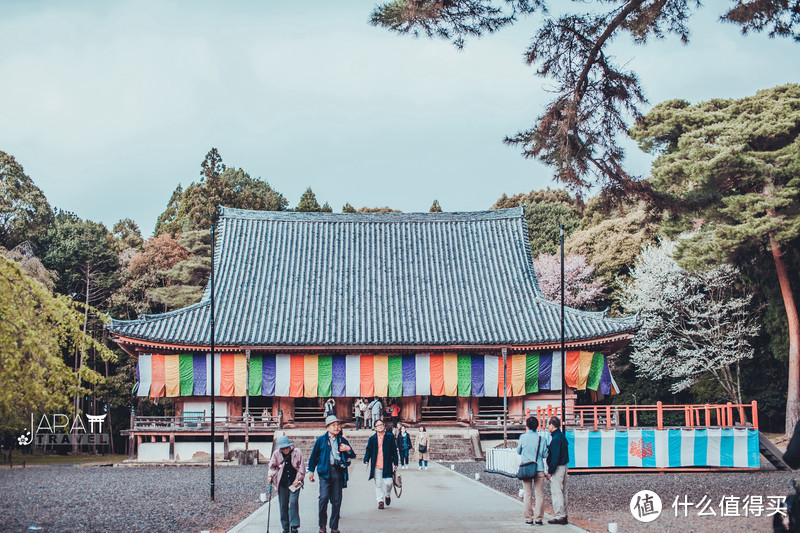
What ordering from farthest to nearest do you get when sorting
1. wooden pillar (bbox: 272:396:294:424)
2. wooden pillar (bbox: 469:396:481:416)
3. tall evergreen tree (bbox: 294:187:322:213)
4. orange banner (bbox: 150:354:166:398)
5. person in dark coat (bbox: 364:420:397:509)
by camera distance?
tall evergreen tree (bbox: 294:187:322:213) → wooden pillar (bbox: 469:396:481:416) → wooden pillar (bbox: 272:396:294:424) → orange banner (bbox: 150:354:166:398) → person in dark coat (bbox: 364:420:397:509)

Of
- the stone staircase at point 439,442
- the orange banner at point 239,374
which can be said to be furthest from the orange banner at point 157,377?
the stone staircase at point 439,442

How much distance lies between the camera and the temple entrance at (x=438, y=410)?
29.1m

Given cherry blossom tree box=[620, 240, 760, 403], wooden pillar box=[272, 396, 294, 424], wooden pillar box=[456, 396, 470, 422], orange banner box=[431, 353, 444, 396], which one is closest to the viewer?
orange banner box=[431, 353, 444, 396]

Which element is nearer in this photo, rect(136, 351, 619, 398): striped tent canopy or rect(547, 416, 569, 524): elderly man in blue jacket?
rect(547, 416, 569, 524): elderly man in blue jacket

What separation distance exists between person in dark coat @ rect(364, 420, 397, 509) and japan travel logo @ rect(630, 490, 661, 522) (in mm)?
3734

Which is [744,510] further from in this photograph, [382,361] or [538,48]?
[382,361]

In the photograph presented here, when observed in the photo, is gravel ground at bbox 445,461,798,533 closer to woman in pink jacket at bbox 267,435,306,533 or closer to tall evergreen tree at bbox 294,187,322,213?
woman in pink jacket at bbox 267,435,306,533

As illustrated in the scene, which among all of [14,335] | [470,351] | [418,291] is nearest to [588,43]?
[14,335]

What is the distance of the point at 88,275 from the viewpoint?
42.2 metres

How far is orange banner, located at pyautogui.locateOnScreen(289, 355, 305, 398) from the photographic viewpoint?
2772 centimetres

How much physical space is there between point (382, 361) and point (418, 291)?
12.8 feet

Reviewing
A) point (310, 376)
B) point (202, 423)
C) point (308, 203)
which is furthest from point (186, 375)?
point (308, 203)

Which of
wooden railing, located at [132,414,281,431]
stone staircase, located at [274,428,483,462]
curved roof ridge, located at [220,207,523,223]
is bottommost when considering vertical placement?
stone staircase, located at [274,428,483,462]

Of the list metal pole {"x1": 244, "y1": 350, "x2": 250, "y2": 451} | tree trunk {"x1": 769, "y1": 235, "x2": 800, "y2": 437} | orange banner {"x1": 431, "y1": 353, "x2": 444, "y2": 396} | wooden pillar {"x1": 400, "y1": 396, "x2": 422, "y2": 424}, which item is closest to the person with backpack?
metal pole {"x1": 244, "y1": 350, "x2": 250, "y2": 451}
